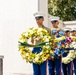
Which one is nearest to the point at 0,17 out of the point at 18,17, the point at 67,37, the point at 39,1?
the point at 18,17

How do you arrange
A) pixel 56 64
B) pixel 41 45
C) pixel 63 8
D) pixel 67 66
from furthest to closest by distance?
1. pixel 63 8
2. pixel 67 66
3. pixel 56 64
4. pixel 41 45

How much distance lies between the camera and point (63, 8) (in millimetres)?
27750

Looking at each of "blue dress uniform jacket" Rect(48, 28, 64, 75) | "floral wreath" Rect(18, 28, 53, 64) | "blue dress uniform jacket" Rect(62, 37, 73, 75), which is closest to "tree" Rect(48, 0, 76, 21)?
"blue dress uniform jacket" Rect(62, 37, 73, 75)

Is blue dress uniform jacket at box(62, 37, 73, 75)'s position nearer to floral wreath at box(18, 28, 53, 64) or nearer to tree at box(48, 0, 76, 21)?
floral wreath at box(18, 28, 53, 64)

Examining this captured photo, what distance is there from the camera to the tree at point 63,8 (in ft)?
90.2

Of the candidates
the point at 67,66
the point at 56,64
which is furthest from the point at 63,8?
the point at 56,64

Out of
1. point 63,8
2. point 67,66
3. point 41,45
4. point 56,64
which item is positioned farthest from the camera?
point 63,8

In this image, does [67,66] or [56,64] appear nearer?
[56,64]

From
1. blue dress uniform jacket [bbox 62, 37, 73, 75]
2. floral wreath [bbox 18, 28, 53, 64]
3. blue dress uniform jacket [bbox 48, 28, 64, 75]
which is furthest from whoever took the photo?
blue dress uniform jacket [bbox 62, 37, 73, 75]

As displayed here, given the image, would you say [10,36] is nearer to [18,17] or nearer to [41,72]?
[18,17]

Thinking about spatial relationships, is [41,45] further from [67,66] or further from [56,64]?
[67,66]

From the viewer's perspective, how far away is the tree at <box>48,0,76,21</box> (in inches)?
1083

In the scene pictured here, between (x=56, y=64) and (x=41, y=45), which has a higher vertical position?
(x=41, y=45)

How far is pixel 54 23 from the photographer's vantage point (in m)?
9.00
